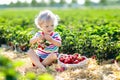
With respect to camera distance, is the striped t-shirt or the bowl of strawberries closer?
the bowl of strawberries

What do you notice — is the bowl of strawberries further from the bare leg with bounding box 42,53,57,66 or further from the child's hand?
the child's hand

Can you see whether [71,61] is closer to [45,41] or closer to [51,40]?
[51,40]

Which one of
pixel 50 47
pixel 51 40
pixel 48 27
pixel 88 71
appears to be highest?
pixel 48 27

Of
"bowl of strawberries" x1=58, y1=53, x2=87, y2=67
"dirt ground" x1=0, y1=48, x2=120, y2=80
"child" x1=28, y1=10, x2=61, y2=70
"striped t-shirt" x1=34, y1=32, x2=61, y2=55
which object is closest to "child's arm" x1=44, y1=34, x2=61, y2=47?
"child" x1=28, y1=10, x2=61, y2=70

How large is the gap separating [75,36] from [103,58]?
0.93 m

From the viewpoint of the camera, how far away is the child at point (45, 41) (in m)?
5.41

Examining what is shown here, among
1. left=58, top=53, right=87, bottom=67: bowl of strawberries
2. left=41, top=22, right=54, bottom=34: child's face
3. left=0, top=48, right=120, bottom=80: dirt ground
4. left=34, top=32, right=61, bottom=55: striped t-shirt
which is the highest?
left=41, top=22, right=54, bottom=34: child's face

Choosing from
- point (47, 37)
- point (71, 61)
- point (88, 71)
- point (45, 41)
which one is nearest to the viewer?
point (88, 71)

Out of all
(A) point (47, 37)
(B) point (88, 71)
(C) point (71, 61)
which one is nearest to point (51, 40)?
(A) point (47, 37)

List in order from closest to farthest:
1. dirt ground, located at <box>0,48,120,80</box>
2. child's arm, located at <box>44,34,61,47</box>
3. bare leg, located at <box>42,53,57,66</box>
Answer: dirt ground, located at <box>0,48,120,80</box>, child's arm, located at <box>44,34,61,47</box>, bare leg, located at <box>42,53,57,66</box>

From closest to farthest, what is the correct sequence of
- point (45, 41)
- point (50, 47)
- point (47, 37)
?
point (47, 37) < point (50, 47) < point (45, 41)

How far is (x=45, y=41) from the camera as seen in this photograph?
19.2ft

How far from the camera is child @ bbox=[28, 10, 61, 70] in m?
5.41

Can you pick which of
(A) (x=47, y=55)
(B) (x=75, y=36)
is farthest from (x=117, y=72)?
(B) (x=75, y=36)
